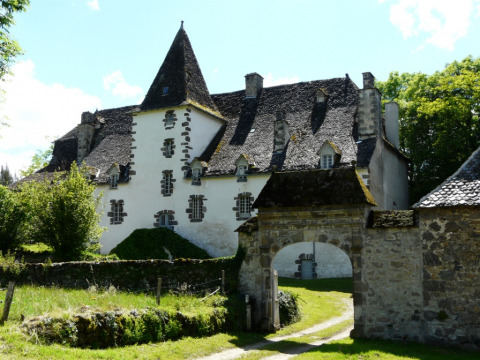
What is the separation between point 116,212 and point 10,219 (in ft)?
29.7

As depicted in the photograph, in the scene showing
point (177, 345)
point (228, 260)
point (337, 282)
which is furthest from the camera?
point (337, 282)

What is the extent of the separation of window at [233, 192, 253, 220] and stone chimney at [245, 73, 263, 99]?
872 centimetres

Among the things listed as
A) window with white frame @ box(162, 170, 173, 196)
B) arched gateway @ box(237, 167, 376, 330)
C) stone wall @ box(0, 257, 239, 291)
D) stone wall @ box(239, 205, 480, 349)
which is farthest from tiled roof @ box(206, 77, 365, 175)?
stone wall @ box(239, 205, 480, 349)

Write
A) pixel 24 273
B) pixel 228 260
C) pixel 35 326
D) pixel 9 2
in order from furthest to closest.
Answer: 1. pixel 24 273
2. pixel 228 260
3. pixel 9 2
4. pixel 35 326

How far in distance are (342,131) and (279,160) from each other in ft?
13.3

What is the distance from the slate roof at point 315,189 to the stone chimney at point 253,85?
21701mm

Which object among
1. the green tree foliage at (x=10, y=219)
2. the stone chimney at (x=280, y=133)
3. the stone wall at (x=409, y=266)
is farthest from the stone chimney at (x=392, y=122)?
the green tree foliage at (x=10, y=219)

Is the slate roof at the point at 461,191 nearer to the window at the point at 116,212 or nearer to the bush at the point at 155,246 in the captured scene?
the bush at the point at 155,246

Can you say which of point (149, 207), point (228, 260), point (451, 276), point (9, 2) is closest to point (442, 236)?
point (451, 276)

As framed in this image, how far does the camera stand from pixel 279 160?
3278 centimetres

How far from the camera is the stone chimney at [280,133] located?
33625mm

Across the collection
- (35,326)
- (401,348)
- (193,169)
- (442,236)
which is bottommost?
(401,348)

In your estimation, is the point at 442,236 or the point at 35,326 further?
the point at 442,236

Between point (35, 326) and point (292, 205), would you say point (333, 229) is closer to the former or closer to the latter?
point (292, 205)
